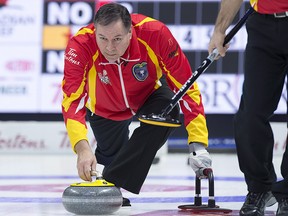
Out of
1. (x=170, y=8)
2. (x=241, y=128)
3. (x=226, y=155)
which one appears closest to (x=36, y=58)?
(x=170, y=8)

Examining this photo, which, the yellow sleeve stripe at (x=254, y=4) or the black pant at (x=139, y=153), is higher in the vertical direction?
the yellow sleeve stripe at (x=254, y=4)

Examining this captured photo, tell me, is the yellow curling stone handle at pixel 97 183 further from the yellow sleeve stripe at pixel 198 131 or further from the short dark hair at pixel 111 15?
the short dark hair at pixel 111 15

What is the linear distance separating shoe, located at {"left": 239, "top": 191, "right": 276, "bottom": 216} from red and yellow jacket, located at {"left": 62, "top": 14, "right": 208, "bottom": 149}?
0.45 metres

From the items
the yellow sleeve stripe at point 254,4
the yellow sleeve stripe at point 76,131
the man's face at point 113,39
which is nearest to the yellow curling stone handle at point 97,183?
the yellow sleeve stripe at point 76,131

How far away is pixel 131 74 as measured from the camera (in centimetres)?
415

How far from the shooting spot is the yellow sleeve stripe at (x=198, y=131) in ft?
13.1

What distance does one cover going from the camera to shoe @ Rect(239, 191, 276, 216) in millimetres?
3631

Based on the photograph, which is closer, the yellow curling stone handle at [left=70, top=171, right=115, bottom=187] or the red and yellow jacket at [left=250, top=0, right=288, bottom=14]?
the red and yellow jacket at [left=250, top=0, right=288, bottom=14]

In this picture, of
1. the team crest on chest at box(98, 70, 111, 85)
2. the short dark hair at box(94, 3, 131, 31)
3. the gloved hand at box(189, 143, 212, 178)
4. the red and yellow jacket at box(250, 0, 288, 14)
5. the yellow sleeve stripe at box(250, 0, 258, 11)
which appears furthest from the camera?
the team crest on chest at box(98, 70, 111, 85)

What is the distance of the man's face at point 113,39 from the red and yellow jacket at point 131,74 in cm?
17

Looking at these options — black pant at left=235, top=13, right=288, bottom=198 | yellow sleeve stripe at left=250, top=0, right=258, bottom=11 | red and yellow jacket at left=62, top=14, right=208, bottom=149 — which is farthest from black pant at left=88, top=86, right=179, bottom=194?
yellow sleeve stripe at left=250, top=0, right=258, bottom=11

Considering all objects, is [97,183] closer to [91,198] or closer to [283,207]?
[91,198]

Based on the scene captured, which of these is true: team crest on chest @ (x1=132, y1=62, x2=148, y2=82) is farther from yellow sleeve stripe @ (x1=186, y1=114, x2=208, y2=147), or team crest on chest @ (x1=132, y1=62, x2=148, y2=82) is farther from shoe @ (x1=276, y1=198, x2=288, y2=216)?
shoe @ (x1=276, y1=198, x2=288, y2=216)

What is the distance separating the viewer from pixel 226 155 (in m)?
10.8
